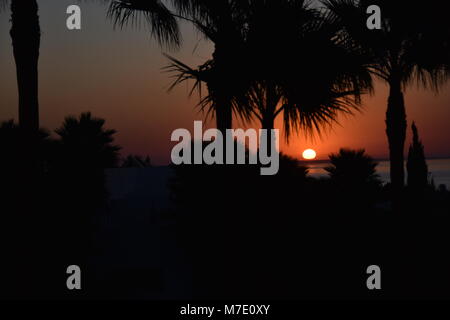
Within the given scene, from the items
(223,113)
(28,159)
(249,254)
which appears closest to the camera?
(249,254)

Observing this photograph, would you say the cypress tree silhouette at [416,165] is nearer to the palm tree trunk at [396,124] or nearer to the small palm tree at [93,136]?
the palm tree trunk at [396,124]

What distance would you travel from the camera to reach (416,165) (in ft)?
48.6

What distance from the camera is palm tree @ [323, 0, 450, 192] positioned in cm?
1043

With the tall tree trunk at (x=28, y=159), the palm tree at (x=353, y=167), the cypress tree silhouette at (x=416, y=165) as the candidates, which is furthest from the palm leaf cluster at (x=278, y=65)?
the palm tree at (x=353, y=167)

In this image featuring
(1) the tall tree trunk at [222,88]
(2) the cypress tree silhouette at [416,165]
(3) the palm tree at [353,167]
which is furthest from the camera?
(3) the palm tree at [353,167]

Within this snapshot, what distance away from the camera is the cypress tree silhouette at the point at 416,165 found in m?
14.1

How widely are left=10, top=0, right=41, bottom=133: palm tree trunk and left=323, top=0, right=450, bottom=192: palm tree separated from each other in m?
5.75

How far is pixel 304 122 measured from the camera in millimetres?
7594

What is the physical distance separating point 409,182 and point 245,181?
7933 mm

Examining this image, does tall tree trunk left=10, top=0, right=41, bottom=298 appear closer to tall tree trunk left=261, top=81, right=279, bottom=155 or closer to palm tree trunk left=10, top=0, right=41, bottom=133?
palm tree trunk left=10, top=0, right=41, bottom=133

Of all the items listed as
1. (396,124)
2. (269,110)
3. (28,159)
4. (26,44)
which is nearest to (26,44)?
(26,44)

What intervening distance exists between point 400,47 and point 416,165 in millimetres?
4578

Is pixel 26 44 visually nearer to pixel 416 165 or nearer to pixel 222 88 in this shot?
pixel 222 88

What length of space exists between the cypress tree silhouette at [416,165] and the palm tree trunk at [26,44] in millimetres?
9594
